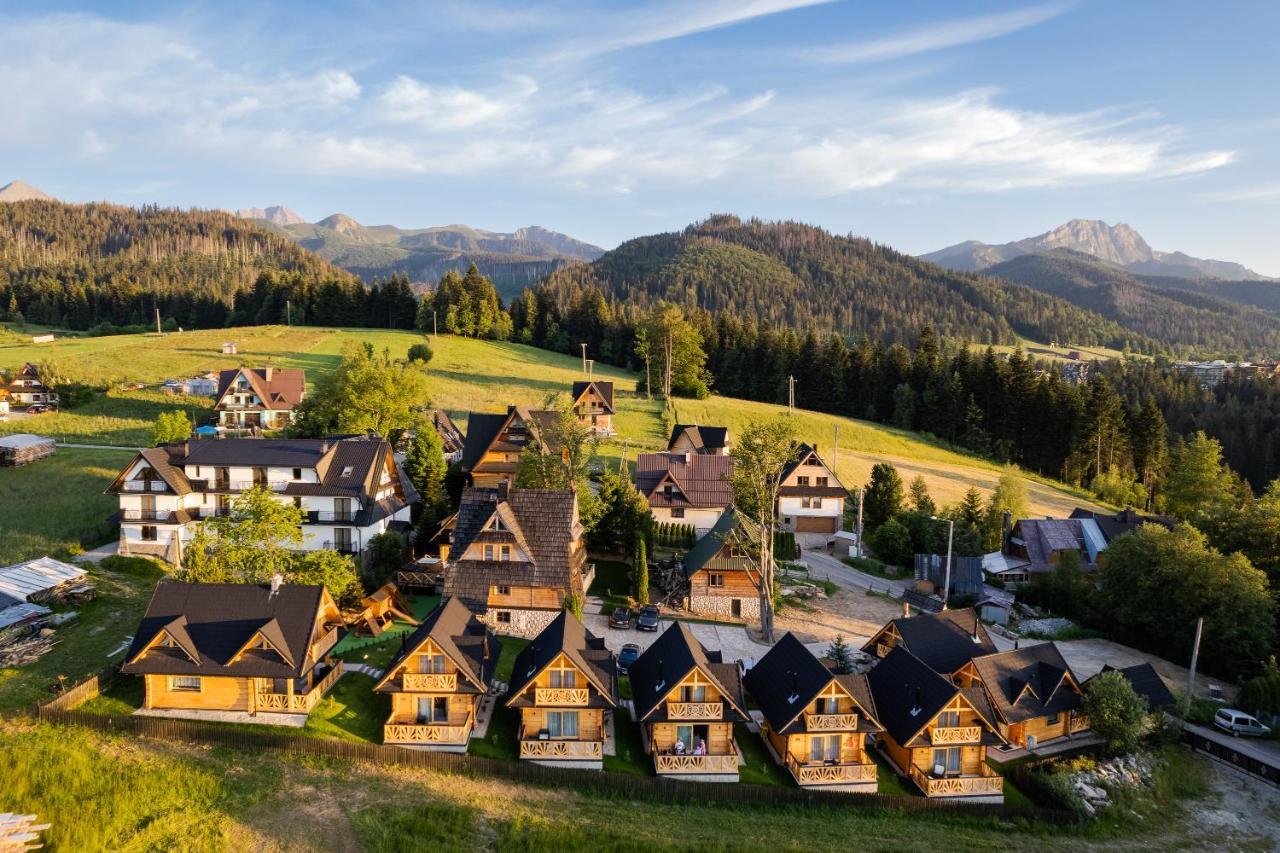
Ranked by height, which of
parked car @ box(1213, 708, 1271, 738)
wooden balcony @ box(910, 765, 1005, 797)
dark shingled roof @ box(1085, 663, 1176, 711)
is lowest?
parked car @ box(1213, 708, 1271, 738)

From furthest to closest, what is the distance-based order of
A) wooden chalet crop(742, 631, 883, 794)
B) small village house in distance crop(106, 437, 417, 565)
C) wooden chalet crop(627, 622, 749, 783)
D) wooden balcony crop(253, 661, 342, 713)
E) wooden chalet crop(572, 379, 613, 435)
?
wooden chalet crop(572, 379, 613, 435)
small village house in distance crop(106, 437, 417, 565)
wooden balcony crop(253, 661, 342, 713)
wooden chalet crop(742, 631, 883, 794)
wooden chalet crop(627, 622, 749, 783)

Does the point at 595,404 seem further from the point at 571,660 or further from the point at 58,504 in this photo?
the point at 571,660

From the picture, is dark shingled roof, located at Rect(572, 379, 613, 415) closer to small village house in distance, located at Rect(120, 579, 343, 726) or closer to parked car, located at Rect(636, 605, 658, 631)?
parked car, located at Rect(636, 605, 658, 631)

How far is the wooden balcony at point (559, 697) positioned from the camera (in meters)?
29.1

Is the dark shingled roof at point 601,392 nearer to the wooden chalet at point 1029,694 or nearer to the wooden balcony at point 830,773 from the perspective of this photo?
the wooden chalet at point 1029,694

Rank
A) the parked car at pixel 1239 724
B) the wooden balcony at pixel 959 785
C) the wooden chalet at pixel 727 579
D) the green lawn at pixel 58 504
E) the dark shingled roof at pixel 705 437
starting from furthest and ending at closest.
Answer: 1. the dark shingled roof at pixel 705 437
2. the green lawn at pixel 58 504
3. the wooden chalet at pixel 727 579
4. the parked car at pixel 1239 724
5. the wooden balcony at pixel 959 785

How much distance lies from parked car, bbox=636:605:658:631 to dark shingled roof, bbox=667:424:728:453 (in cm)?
3334

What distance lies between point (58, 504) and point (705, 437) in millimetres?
54420

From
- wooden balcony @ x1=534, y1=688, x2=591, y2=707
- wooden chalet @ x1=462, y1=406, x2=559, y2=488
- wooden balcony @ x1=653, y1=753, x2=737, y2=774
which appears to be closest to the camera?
wooden balcony @ x1=653, y1=753, x2=737, y2=774

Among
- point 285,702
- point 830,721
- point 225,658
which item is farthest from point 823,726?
point 225,658

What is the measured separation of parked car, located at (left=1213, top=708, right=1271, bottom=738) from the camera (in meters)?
35.6

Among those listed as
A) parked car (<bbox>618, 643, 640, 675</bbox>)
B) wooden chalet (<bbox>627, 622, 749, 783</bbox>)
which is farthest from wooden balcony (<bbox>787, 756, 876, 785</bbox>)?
parked car (<bbox>618, 643, 640, 675</bbox>)

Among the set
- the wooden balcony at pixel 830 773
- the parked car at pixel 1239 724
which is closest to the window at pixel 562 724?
the wooden balcony at pixel 830 773

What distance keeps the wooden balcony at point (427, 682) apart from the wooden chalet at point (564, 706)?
258 cm
